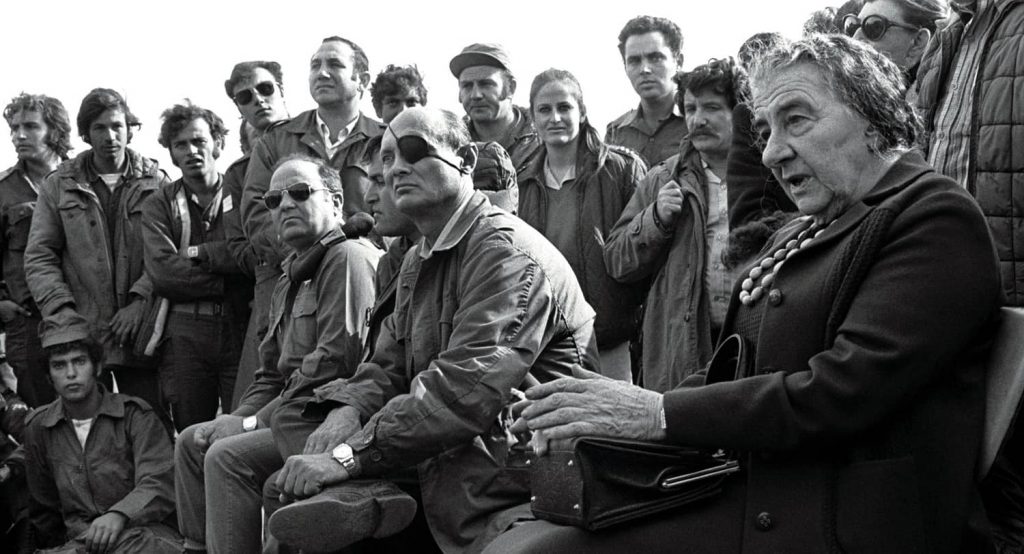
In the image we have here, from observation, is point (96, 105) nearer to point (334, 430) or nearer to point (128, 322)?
point (128, 322)

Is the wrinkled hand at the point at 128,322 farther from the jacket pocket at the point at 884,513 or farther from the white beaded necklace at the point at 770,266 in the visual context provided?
the jacket pocket at the point at 884,513

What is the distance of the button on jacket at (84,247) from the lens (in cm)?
797

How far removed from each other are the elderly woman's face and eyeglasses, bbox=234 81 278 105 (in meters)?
5.64

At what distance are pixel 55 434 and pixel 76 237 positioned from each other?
4.58 feet

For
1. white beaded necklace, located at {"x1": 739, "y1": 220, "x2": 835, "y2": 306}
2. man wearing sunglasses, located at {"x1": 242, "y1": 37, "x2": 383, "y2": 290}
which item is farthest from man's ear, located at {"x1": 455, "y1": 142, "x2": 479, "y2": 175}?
man wearing sunglasses, located at {"x1": 242, "y1": 37, "x2": 383, "y2": 290}

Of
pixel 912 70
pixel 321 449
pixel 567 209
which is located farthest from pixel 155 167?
pixel 912 70

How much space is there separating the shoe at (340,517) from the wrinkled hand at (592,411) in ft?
3.67

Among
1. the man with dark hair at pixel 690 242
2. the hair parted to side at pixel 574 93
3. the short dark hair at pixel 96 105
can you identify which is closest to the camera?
the man with dark hair at pixel 690 242

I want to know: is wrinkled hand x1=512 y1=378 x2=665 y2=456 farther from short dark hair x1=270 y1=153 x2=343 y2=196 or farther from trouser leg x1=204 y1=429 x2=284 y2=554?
short dark hair x1=270 y1=153 x2=343 y2=196

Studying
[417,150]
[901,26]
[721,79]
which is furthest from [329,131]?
[901,26]

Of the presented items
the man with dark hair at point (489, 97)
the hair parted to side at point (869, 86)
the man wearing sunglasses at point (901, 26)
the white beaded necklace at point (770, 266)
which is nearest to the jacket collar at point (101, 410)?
the man with dark hair at point (489, 97)

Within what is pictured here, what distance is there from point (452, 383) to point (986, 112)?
6.16 ft

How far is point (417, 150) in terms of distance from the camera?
4672mm

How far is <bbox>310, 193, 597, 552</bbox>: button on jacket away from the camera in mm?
4012
